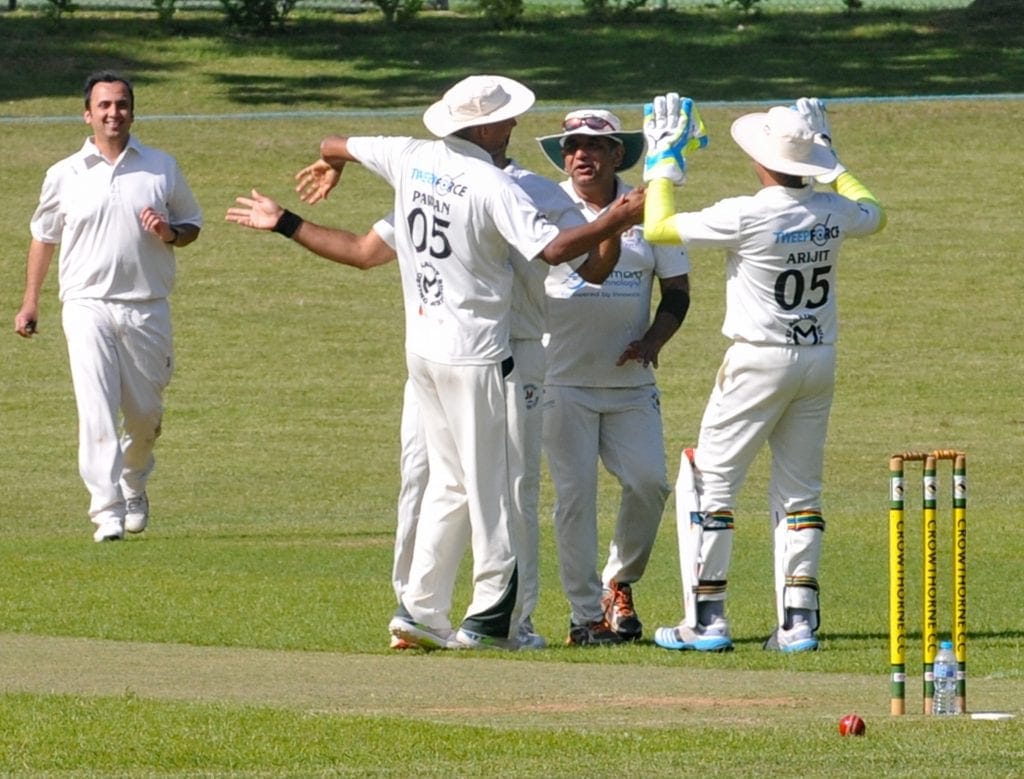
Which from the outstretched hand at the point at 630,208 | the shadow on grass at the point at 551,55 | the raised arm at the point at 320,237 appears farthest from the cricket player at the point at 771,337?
the shadow on grass at the point at 551,55

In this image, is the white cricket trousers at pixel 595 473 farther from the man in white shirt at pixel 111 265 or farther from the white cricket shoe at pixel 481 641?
the man in white shirt at pixel 111 265

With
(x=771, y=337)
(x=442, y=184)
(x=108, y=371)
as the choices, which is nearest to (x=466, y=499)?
(x=442, y=184)

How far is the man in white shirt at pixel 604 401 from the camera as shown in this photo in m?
10.4

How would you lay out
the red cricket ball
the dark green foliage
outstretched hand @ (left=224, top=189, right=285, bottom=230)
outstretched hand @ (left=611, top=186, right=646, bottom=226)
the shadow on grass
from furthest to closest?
the dark green foliage, the shadow on grass, outstretched hand @ (left=224, top=189, right=285, bottom=230), outstretched hand @ (left=611, top=186, right=646, bottom=226), the red cricket ball

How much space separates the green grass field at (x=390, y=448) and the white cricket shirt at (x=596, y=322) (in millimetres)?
1175

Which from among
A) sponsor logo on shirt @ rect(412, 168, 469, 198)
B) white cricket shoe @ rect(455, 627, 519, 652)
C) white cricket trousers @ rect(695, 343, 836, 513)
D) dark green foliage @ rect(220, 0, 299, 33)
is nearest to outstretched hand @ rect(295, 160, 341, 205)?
sponsor logo on shirt @ rect(412, 168, 469, 198)

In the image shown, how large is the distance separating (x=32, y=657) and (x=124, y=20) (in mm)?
29753

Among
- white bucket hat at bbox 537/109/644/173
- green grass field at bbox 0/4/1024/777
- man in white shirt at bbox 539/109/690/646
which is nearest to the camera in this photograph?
green grass field at bbox 0/4/1024/777

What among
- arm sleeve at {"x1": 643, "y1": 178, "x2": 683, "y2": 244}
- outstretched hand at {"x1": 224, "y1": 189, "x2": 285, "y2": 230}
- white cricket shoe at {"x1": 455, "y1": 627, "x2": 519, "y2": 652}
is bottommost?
white cricket shoe at {"x1": 455, "y1": 627, "x2": 519, "y2": 652}

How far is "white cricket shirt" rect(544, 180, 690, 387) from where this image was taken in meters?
10.4

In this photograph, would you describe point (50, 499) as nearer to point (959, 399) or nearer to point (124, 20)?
point (959, 399)

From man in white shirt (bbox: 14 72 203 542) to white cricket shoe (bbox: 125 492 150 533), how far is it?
0.35m

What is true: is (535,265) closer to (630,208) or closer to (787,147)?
(630,208)

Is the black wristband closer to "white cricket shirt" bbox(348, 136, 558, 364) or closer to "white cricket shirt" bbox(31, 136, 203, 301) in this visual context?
"white cricket shirt" bbox(348, 136, 558, 364)
